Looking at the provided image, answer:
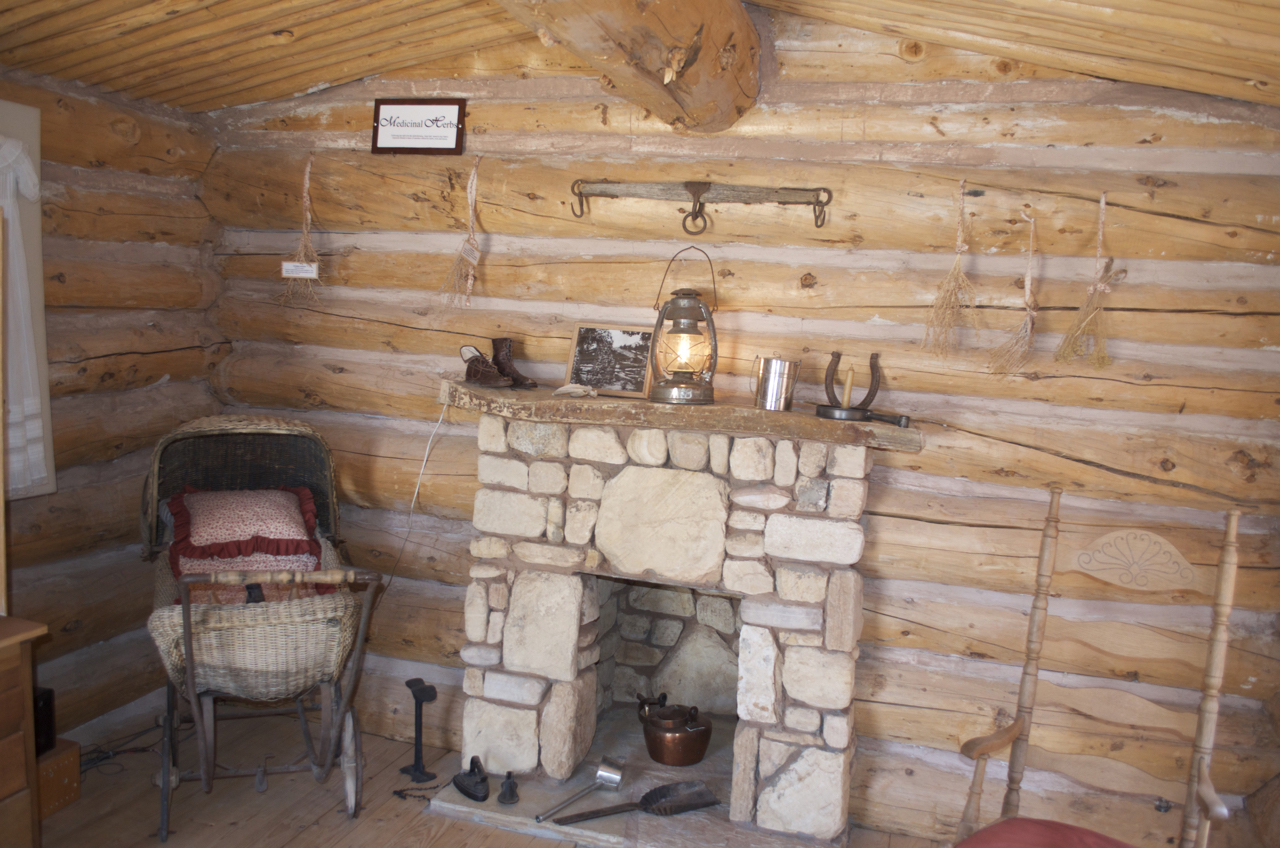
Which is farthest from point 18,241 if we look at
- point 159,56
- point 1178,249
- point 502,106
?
point 1178,249

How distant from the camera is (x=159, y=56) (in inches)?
141

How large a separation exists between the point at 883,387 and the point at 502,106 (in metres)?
2.14

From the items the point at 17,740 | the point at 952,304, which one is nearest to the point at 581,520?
the point at 952,304

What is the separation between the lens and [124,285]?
13.3 feet

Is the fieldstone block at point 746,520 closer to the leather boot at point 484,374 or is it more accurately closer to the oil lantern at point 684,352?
the oil lantern at point 684,352

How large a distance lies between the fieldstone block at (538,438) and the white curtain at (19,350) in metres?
2.00

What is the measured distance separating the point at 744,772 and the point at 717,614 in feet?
3.29

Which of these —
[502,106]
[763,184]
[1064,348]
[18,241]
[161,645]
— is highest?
[502,106]

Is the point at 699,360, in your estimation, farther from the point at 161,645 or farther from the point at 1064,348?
the point at 161,645

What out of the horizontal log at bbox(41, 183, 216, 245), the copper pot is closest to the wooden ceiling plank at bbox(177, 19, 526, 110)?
the horizontal log at bbox(41, 183, 216, 245)

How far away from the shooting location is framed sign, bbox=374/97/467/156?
3.99 m

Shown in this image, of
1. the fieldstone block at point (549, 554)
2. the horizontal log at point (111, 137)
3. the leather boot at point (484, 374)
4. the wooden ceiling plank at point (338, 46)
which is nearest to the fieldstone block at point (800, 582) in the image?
the fieldstone block at point (549, 554)

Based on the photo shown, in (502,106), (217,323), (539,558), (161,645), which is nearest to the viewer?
(161,645)

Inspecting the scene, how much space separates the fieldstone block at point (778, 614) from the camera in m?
3.32
